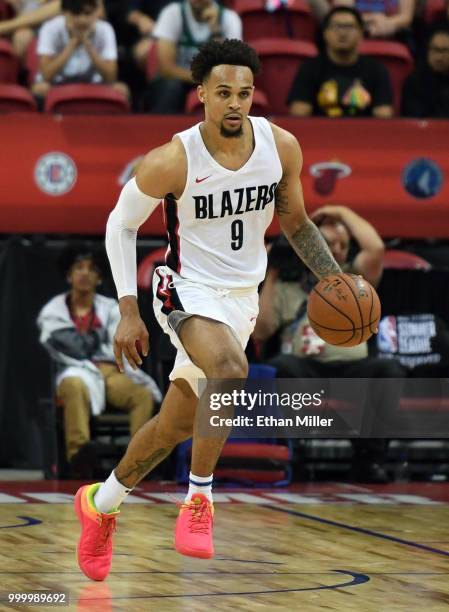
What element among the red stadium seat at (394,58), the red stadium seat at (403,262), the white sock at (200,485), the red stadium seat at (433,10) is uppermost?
the red stadium seat at (433,10)

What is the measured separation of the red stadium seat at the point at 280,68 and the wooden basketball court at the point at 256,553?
3.67m

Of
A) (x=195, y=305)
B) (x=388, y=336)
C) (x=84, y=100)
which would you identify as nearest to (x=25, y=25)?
(x=84, y=100)

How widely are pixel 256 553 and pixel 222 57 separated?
214 centimetres

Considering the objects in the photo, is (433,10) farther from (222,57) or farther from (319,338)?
(222,57)

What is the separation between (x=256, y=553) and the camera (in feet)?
18.9

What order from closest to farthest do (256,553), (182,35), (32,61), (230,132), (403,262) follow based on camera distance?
(230,132)
(256,553)
(403,262)
(182,35)
(32,61)

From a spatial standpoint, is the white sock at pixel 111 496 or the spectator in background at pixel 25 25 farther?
the spectator in background at pixel 25 25

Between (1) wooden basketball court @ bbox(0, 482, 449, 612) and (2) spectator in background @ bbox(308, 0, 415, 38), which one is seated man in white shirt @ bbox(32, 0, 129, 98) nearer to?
(2) spectator in background @ bbox(308, 0, 415, 38)

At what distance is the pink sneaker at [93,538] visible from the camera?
5.03m

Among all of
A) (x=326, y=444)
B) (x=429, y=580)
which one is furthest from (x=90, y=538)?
(x=326, y=444)

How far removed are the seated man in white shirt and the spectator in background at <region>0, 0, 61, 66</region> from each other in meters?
0.53

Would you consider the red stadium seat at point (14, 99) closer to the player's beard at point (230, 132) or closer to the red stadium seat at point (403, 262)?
the red stadium seat at point (403, 262)

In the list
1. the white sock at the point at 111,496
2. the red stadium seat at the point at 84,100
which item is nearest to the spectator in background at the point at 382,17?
the red stadium seat at the point at 84,100

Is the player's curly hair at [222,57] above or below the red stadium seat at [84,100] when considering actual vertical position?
above
